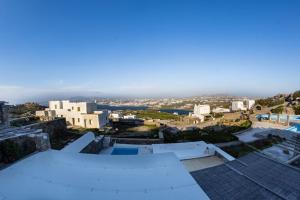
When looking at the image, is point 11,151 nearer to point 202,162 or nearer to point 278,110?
point 202,162

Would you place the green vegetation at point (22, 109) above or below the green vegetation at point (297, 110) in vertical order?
above

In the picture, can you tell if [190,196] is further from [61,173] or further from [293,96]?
[293,96]

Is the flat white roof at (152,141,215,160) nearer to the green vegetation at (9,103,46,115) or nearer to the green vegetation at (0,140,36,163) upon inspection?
the green vegetation at (0,140,36,163)

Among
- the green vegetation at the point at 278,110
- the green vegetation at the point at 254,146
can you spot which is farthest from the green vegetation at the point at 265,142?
the green vegetation at the point at 278,110

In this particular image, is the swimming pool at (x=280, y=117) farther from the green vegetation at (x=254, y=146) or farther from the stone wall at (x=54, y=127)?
the stone wall at (x=54, y=127)

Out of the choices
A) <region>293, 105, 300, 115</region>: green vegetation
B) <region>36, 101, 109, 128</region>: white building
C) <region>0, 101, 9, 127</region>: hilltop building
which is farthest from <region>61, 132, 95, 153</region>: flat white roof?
<region>293, 105, 300, 115</region>: green vegetation

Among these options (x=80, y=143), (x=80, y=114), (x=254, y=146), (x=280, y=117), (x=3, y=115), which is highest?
(x=3, y=115)

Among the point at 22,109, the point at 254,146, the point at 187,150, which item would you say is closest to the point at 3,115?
the point at 187,150
